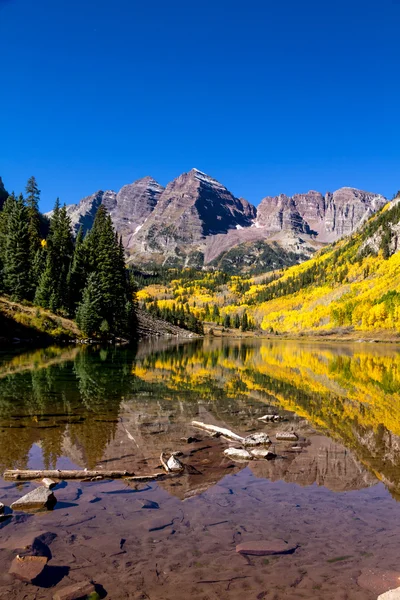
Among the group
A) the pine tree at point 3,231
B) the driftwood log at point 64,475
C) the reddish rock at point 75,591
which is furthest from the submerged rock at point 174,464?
the pine tree at point 3,231

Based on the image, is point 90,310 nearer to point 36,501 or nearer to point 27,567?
point 36,501

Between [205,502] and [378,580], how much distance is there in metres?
4.97

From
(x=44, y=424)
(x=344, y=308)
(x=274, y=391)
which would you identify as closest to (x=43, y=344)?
(x=274, y=391)

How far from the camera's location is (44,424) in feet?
62.9

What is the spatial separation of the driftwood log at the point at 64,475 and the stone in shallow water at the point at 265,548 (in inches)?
183

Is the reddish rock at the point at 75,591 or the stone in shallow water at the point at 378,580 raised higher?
the reddish rock at the point at 75,591

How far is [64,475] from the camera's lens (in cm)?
1292

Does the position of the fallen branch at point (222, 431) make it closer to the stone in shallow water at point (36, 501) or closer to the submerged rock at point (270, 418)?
the submerged rock at point (270, 418)

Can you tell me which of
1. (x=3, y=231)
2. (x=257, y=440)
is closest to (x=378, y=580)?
(x=257, y=440)

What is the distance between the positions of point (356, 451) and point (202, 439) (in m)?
6.55

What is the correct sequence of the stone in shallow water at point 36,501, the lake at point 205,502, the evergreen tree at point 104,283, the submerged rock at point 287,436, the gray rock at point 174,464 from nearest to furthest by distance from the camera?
the lake at point 205,502 → the stone in shallow water at point 36,501 → the gray rock at point 174,464 → the submerged rock at point 287,436 → the evergreen tree at point 104,283

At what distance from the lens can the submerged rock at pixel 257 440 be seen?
17.4m

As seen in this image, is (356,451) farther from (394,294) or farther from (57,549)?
(394,294)

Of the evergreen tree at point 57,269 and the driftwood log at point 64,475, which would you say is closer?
the driftwood log at point 64,475
